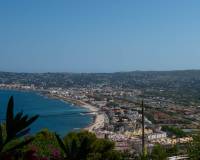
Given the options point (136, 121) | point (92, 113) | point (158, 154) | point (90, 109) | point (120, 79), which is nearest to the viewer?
point (158, 154)

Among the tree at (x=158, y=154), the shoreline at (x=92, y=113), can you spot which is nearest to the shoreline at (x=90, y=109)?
the shoreline at (x=92, y=113)

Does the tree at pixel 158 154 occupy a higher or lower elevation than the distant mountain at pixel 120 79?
higher

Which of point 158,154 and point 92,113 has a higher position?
point 158,154

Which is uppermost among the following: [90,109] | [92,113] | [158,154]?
[158,154]

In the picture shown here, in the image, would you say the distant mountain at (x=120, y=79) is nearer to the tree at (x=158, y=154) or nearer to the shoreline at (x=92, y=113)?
the shoreline at (x=92, y=113)

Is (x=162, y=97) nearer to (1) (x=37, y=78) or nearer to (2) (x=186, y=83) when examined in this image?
(2) (x=186, y=83)

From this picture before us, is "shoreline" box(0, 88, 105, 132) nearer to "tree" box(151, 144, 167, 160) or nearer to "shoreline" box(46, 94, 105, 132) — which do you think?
"shoreline" box(46, 94, 105, 132)

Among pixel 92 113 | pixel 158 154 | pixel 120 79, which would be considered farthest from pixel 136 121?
pixel 120 79

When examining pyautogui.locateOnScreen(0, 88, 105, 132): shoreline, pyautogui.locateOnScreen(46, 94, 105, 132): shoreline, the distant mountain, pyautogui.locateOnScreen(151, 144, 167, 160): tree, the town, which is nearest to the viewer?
pyautogui.locateOnScreen(151, 144, 167, 160): tree

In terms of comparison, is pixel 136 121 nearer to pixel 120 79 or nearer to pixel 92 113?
pixel 92 113

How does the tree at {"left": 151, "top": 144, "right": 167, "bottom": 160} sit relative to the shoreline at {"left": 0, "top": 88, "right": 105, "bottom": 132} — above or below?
above

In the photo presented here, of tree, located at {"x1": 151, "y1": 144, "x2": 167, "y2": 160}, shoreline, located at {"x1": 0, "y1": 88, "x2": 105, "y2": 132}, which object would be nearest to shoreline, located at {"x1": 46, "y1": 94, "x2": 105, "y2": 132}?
shoreline, located at {"x1": 0, "y1": 88, "x2": 105, "y2": 132}
